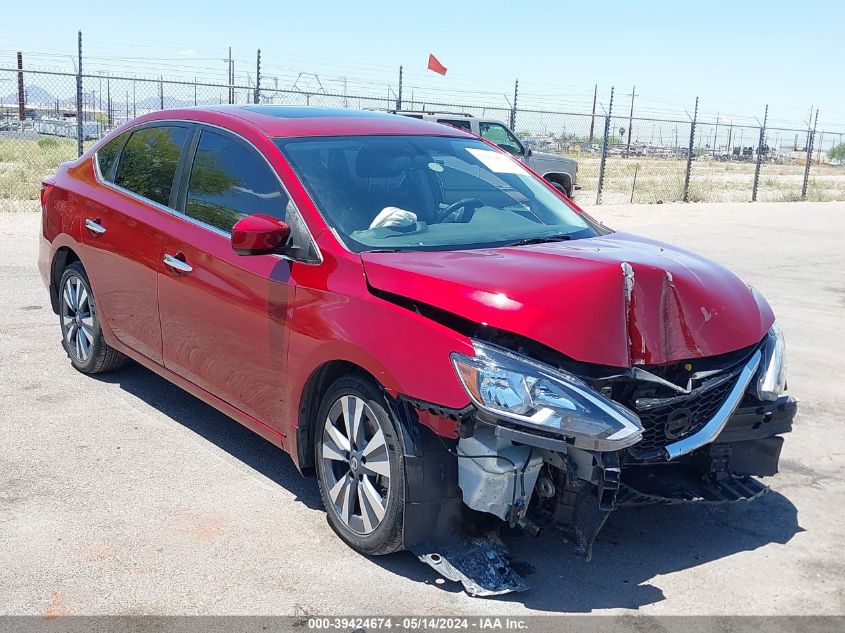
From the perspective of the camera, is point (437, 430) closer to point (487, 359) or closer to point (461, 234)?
point (487, 359)

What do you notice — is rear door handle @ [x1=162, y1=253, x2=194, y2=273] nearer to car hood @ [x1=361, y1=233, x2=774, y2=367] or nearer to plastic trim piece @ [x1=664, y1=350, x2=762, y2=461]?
car hood @ [x1=361, y1=233, x2=774, y2=367]

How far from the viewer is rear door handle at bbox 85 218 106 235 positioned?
5.50 metres

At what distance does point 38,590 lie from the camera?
11.4 feet

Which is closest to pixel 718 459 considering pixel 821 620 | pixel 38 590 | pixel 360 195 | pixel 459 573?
pixel 821 620

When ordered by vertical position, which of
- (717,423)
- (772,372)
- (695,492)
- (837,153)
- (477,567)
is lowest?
(837,153)

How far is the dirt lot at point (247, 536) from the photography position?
3.49 metres

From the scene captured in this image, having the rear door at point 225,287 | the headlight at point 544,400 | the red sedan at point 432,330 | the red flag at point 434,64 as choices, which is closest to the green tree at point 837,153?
the red flag at point 434,64

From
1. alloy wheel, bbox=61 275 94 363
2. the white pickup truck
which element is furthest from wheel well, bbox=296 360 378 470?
the white pickup truck

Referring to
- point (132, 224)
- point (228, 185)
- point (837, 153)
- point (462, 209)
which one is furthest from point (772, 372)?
point (837, 153)

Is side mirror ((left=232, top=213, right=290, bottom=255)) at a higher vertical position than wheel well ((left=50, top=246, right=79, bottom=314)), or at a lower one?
higher

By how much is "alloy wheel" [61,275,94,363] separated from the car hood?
2.83 meters

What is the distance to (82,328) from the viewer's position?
6.04 metres

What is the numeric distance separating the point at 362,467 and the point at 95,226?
2762mm

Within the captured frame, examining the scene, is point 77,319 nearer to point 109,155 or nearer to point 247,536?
point 109,155
